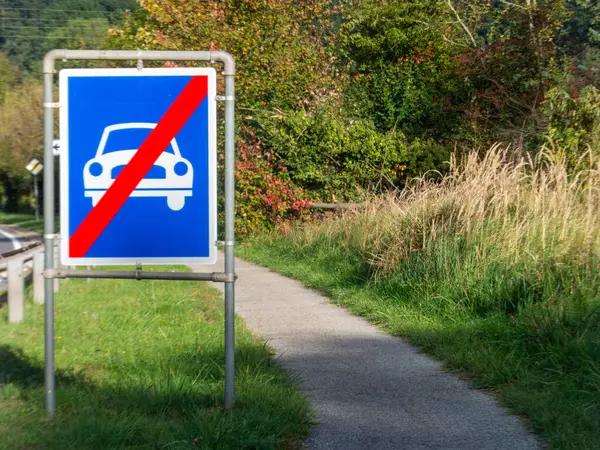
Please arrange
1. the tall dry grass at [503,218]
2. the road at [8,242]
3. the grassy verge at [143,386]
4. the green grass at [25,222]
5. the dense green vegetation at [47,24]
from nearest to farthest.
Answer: the grassy verge at [143,386] → the tall dry grass at [503,218] → the road at [8,242] → the dense green vegetation at [47,24] → the green grass at [25,222]

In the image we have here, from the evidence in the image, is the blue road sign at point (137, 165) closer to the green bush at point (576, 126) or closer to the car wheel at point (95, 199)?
the car wheel at point (95, 199)

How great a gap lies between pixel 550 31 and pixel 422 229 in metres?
12.4

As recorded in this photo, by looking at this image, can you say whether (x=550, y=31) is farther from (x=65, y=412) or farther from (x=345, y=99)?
(x=65, y=412)

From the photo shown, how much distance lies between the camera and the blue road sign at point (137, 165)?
16.0 feet

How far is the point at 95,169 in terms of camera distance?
4879 mm

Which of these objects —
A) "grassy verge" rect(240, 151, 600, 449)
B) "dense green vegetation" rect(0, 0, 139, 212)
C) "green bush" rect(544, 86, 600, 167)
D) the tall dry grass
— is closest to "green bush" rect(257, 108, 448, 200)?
"green bush" rect(544, 86, 600, 167)

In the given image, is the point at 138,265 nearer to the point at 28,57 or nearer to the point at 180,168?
the point at 180,168

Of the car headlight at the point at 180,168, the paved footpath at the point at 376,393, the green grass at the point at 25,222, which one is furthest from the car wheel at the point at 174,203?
the green grass at the point at 25,222

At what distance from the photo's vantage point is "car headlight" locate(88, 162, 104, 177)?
4.87m

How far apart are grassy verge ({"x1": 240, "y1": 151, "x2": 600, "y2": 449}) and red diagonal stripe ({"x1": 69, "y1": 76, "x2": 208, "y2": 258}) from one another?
116 inches

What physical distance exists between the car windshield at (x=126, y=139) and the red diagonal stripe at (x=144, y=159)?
0.10 ft

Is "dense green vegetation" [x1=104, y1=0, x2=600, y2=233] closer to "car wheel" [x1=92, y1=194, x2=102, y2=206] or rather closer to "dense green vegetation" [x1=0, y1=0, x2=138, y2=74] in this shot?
"car wheel" [x1=92, y1=194, x2=102, y2=206]

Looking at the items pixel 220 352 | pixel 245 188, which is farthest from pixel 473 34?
pixel 220 352

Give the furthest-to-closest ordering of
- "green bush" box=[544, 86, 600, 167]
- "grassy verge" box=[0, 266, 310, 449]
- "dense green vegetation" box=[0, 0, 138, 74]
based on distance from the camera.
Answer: "dense green vegetation" box=[0, 0, 138, 74], "green bush" box=[544, 86, 600, 167], "grassy verge" box=[0, 266, 310, 449]
